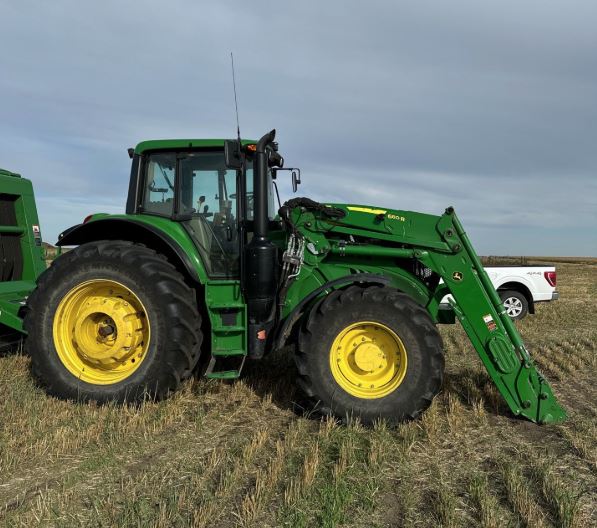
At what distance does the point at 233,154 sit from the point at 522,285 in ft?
29.2

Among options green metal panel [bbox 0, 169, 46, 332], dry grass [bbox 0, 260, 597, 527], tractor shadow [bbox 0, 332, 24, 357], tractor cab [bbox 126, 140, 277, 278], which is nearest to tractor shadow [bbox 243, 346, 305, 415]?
dry grass [bbox 0, 260, 597, 527]

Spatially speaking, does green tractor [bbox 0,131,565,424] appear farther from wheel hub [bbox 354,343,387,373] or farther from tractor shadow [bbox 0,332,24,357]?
tractor shadow [bbox 0,332,24,357]

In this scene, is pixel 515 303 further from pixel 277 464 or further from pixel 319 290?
pixel 277 464

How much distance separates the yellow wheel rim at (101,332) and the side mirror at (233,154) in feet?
4.78

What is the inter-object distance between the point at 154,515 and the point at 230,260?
8.09 ft

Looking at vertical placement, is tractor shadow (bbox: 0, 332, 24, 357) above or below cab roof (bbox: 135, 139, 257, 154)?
below

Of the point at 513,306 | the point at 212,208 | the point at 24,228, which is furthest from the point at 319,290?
the point at 513,306

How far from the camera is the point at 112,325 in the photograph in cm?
451

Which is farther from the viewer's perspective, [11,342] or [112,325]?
[11,342]

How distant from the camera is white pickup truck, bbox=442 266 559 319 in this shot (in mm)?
10898

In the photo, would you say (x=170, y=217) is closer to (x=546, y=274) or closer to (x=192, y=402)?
(x=192, y=402)

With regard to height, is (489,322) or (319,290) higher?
(319,290)

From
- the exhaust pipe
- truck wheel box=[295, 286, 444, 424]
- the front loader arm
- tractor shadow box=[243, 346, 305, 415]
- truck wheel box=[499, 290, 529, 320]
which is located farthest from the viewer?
truck wheel box=[499, 290, 529, 320]

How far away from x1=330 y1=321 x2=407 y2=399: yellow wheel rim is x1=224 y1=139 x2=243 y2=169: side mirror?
1.69 meters
